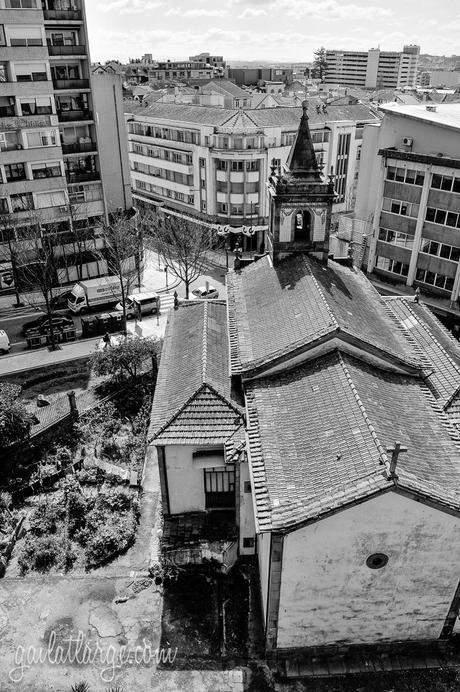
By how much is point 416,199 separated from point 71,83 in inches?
1389

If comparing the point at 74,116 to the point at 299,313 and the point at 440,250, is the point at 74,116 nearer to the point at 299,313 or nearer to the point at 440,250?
the point at 440,250

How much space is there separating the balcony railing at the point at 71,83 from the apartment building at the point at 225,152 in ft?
56.6

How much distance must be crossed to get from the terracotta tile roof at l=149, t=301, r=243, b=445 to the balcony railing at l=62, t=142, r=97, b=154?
3060 centimetres

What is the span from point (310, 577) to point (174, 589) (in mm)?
7597

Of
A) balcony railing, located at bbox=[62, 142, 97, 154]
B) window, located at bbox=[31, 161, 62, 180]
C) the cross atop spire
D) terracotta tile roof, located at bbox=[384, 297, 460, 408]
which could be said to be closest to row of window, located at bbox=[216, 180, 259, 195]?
balcony railing, located at bbox=[62, 142, 97, 154]

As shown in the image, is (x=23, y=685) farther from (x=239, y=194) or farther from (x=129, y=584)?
(x=239, y=194)

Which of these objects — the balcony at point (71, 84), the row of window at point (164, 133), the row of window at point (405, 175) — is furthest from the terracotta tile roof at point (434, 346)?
the row of window at point (164, 133)

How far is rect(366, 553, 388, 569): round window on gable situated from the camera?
793 inches

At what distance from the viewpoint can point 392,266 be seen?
184 ft

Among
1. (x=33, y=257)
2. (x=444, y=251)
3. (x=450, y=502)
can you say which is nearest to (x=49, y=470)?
(x=450, y=502)

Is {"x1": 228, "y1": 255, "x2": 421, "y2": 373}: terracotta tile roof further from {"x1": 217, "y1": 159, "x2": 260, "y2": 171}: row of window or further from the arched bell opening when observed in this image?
{"x1": 217, "y1": 159, "x2": 260, "y2": 171}: row of window

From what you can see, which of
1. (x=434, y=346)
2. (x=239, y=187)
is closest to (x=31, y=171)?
(x=239, y=187)

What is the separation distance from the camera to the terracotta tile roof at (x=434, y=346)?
1094 inches

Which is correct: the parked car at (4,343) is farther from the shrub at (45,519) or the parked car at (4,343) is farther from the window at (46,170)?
the shrub at (45,519)
